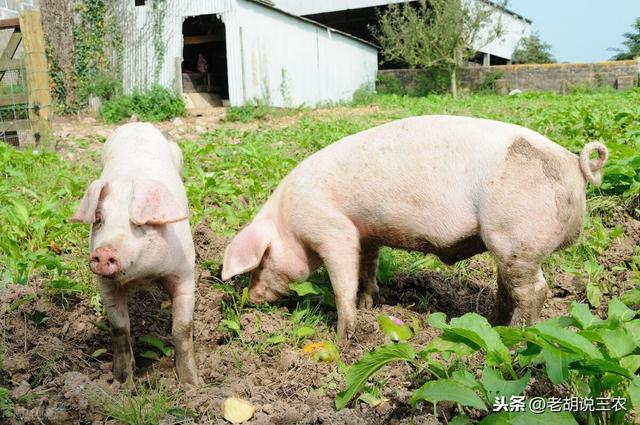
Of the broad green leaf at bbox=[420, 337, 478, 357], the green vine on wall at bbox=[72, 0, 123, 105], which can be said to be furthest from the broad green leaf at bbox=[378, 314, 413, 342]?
the green vine on wall at bbox=[72, 0, 123, 105]

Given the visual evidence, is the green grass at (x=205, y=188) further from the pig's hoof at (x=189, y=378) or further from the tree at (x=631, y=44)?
the tree at (x=631, y=44)

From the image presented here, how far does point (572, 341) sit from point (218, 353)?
205 cm

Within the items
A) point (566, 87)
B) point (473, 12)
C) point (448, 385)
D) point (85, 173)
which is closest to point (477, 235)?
point (448, 385)

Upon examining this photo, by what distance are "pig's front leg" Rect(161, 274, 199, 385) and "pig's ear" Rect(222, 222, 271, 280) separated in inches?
23.4

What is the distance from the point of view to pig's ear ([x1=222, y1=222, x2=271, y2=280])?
377 centimetres

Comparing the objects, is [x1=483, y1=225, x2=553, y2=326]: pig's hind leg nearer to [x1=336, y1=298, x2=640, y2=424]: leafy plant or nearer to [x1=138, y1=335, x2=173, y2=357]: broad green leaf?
[x1=336, y1=298, x2=640, y2=424]: leafy plant

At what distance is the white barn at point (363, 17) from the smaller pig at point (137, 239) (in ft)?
67.2

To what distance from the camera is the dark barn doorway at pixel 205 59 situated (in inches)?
728

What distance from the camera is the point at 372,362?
95.0 inches

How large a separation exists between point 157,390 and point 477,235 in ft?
5.84

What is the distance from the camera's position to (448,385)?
6.79 ft

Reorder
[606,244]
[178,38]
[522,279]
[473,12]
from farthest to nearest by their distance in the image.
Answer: [473,12]
[178,38]
[606,244]
[522,279]

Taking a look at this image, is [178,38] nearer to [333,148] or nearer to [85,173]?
[85,173]

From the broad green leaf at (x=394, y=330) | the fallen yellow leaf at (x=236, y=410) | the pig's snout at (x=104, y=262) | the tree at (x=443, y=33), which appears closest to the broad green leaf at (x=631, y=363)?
the broad green leaf at (x=394, y=330)
